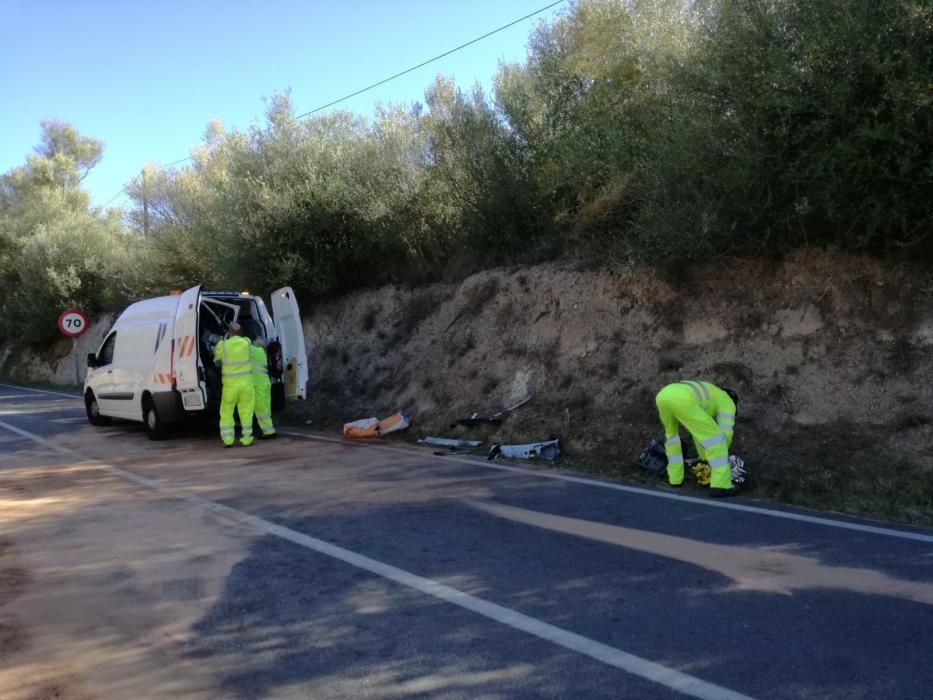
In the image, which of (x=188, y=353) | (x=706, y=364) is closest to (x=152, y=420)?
(x=188, y=353)

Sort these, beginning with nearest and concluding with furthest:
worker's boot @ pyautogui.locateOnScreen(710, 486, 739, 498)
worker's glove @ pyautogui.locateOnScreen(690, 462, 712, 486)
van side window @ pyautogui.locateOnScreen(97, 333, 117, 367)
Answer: worker's boot @ pyautogui.locateOnScreen(710, 486, 739, 498)
worker's glove @ pyautogui.locateOnScreen(690, 462, 712, 486)
van side window @ pyautogui.locateOnScreen(97, 333, 117, 367)

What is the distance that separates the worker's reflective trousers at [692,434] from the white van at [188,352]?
6.32 metres

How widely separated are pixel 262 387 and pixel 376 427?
1812mm

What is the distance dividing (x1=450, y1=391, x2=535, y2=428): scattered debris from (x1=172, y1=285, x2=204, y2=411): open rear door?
3.98 metres

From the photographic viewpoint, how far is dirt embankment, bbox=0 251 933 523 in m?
7.37

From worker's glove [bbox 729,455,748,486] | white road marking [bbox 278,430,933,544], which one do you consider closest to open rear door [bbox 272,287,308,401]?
white road marking [bbox 278,430,933,544]

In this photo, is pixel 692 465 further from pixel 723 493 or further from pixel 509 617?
pixel 509 617

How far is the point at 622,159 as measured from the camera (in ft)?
35.6

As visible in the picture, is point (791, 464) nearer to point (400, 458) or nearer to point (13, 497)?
point (400, 458)

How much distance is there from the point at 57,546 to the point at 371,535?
2501 mm

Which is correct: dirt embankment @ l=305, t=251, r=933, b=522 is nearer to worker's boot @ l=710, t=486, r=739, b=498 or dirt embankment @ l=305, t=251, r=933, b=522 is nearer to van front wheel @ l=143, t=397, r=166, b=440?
worker's boot @ l=710, t=486, r=739, b=498

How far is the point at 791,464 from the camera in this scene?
753 cm

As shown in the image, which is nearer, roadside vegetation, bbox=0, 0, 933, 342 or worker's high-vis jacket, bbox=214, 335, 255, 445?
roadside vegetation, bbox=0, 0, 933, 342

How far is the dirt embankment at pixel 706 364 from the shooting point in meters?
7.37
